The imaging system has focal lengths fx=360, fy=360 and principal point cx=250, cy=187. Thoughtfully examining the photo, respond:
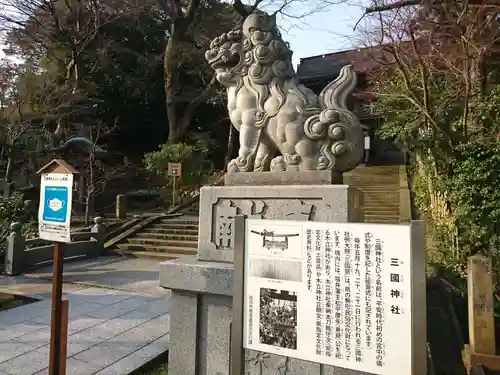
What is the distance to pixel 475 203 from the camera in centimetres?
723

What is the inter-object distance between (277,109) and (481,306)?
3538mm

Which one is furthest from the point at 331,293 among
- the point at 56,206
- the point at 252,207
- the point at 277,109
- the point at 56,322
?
the point at 56,206

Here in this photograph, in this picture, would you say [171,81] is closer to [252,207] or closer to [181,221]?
[181,221]

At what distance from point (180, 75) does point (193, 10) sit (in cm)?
392

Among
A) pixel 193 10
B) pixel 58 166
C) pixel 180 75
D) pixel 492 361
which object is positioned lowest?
pixel 492 361

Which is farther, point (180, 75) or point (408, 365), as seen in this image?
point (180, 75)

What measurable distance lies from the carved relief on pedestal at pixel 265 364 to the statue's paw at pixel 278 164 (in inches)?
59.7

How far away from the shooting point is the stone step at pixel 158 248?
10539mm

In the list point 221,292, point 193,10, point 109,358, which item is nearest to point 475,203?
point 221,292

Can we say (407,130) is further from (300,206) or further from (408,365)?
(408,365)

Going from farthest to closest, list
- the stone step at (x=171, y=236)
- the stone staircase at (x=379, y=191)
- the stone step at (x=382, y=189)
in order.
A: the stone step at (x=382, y=189) → the stone step at (x=171, y=236) → the stone staircase at (x=379, y=191)

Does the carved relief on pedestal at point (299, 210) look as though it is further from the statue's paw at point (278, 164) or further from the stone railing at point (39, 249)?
the stone railing at point (39, 249)

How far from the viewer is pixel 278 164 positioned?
3.24 m

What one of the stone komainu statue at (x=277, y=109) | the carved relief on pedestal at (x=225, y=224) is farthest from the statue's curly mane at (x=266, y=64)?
the carved relief on pedestal at (x=225, y=224)
